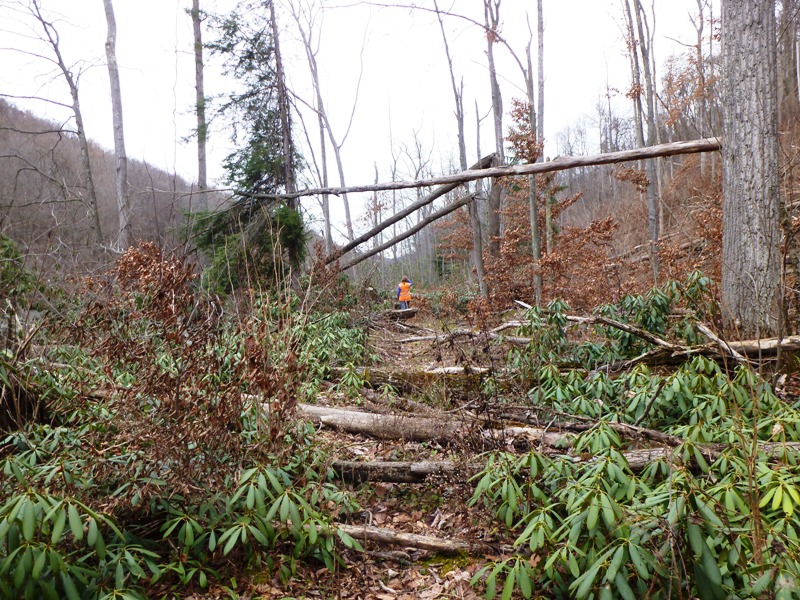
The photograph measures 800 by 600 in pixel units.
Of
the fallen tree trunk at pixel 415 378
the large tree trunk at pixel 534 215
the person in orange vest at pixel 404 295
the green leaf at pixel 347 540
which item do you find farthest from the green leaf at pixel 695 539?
the person in orange vest at pixel 404 295

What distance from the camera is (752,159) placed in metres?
4.70

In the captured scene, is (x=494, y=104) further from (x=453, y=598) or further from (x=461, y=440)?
(x=453, y=598)

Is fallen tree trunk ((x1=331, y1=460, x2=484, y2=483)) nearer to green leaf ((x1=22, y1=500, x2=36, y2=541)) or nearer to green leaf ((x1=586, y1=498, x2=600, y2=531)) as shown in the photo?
green leaf ((x1=586, y1=498, x2=600, y2=531))

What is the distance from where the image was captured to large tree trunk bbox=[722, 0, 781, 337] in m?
4.62

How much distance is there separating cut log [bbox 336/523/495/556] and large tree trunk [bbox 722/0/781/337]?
3.42 meters

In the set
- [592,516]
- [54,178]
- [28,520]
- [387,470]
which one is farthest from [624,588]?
[54,178]

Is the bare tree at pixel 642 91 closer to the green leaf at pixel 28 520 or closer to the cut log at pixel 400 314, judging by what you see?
the cut log at pixel 400 314

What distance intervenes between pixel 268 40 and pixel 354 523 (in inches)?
447

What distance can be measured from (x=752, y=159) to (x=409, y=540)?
4.65m

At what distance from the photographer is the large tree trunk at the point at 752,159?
4.62m

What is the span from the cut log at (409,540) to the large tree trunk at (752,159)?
3.42 meters

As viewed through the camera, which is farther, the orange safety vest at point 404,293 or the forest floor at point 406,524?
the orange safety vest at point 404,293

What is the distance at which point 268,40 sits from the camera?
11.4 metres

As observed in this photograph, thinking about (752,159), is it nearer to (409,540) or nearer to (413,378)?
(413,378)
